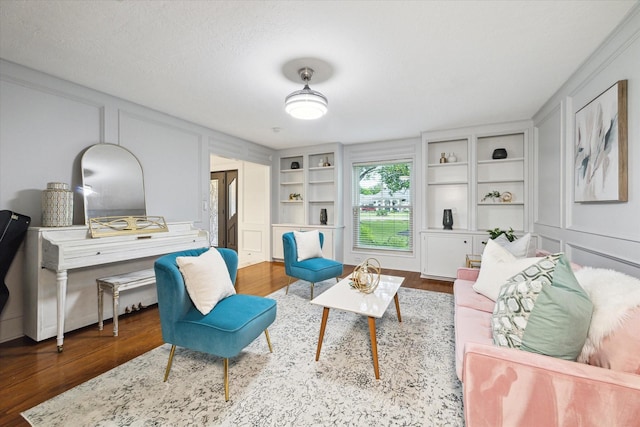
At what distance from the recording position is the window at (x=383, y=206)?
500 cm

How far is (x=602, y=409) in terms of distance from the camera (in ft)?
3.03

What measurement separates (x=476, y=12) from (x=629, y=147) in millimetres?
1325

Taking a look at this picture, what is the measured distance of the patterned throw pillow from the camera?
4.17ft

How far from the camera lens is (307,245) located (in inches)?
146

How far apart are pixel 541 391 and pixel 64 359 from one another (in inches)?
118

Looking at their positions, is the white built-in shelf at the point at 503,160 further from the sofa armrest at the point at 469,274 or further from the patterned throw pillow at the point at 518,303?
the patterned throw pillow at the point at 518,303

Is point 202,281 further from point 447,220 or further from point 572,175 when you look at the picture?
point 447,220

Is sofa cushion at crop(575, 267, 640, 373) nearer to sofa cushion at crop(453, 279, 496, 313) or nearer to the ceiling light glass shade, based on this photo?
sofa cushion at crop(453, 279, 496, 313)

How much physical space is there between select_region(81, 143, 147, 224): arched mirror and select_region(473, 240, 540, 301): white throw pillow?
11.9ft

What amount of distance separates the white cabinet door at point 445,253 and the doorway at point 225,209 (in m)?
4.18

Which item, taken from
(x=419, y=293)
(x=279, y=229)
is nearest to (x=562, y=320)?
(x=419, y=293)

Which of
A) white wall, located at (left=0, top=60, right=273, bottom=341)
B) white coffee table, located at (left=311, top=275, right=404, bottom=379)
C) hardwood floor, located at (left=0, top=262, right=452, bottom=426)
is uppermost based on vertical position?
white wall, located at (left=0, top=60, right=273, bottom=341)

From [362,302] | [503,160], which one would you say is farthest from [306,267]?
[503,160]

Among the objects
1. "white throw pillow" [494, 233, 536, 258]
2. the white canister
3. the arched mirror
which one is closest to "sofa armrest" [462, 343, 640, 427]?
"white throw pillow" [494, 233, 536, 258]
